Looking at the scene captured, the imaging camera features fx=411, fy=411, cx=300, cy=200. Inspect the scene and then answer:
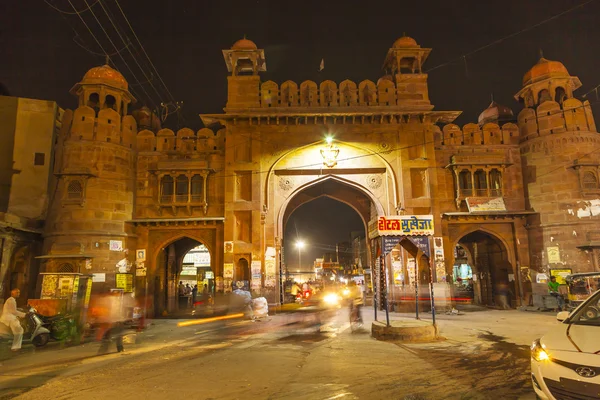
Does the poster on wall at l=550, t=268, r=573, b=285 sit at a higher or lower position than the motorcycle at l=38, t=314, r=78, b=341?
higher

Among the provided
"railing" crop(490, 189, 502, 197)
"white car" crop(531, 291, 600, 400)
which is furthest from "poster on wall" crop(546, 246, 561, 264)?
"white car" crop(531, 291, 600, 400)

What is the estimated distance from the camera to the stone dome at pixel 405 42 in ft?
65.6

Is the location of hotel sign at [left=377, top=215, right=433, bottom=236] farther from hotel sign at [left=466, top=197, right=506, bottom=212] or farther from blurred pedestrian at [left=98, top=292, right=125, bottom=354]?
hotel sign at [left=466, top=197, right=506, bottom=212]

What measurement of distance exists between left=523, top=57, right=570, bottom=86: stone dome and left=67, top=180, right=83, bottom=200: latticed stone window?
2160cm

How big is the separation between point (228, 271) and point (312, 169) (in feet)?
20.2

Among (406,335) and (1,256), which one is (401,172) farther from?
(1,256)

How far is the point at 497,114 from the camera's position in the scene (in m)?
22.9

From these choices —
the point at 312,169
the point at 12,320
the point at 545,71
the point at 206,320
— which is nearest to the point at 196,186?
the point at 312,169

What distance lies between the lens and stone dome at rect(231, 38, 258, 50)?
65.2 feet

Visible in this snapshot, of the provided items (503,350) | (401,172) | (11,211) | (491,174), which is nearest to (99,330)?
(503,350)

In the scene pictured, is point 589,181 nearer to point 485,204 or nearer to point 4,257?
point 485,204

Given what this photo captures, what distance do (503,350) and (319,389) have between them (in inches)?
193

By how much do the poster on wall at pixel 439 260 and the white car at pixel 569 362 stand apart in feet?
45.6

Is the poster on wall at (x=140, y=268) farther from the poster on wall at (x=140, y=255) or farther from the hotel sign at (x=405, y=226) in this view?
the hotel sign at (x=405, y=226)
